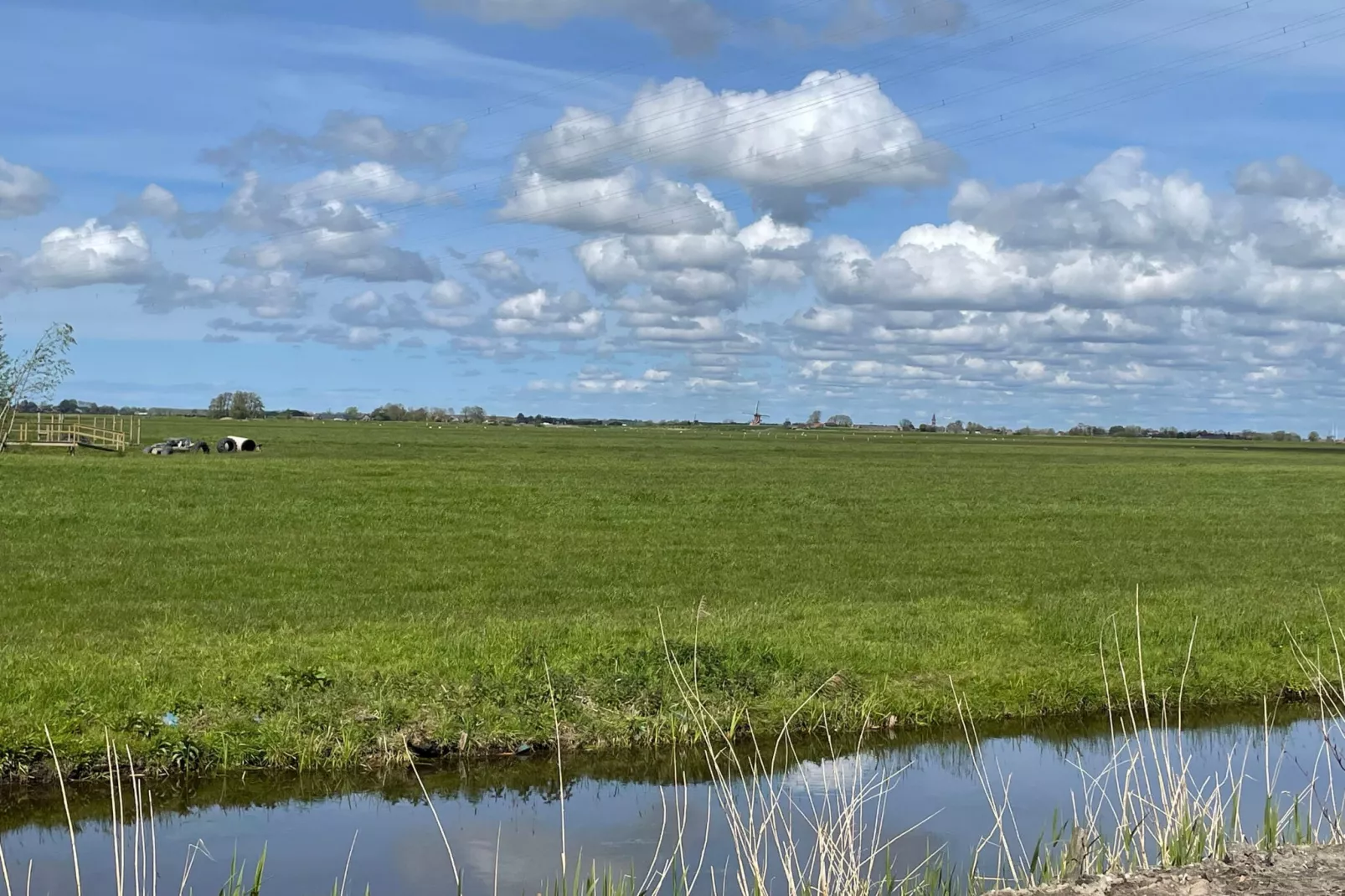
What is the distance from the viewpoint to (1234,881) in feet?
23.7

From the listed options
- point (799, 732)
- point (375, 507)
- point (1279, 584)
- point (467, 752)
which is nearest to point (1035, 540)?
point (1279, 584)

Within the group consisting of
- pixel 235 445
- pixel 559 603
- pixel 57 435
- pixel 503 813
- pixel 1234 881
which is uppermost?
pixel 57 435

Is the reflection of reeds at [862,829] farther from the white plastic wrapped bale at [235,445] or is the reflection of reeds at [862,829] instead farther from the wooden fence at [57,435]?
the white plastic wrapped bale at [235,445]

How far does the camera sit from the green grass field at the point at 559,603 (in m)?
14.1

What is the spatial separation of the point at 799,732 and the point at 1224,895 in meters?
8.05

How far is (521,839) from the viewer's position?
1102 centimetres

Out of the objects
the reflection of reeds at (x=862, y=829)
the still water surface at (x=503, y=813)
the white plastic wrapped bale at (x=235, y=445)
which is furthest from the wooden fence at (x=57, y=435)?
the reflection of reeds at (x=862, y=829)

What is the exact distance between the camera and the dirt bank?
Answer: 707 cm

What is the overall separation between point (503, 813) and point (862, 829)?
16.4 feet

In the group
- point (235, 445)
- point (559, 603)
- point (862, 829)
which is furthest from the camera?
point (235, 445)

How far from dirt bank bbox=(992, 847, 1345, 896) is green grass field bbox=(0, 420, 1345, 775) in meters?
7.34

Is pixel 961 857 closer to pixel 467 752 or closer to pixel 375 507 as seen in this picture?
pixel 467 752

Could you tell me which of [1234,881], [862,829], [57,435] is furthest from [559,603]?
[57,435]

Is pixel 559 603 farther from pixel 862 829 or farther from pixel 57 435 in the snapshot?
pixel 57 435
